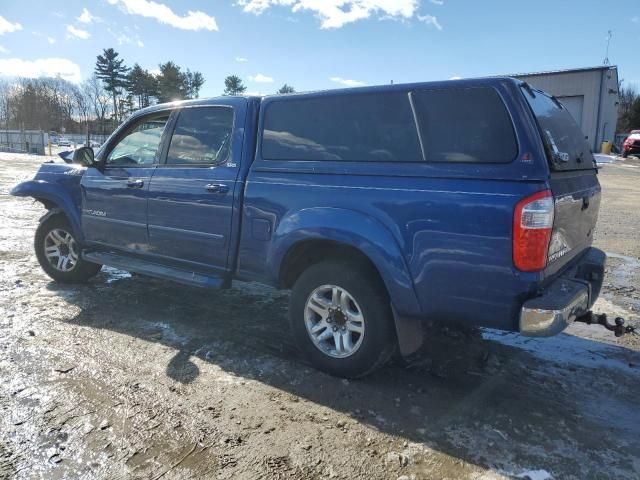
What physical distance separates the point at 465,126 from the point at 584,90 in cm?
3679

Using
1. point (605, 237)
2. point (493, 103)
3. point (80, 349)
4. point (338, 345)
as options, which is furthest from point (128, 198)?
point (605, 237)

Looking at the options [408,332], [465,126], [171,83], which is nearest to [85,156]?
[408,332]

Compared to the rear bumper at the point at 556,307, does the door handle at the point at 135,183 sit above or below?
above

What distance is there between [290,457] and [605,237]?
8163 millimetres

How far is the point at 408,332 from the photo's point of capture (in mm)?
3328

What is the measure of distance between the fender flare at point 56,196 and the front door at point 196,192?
1.28m

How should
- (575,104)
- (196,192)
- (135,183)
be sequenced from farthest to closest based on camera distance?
(575,104) < (135,183) < (196,192)

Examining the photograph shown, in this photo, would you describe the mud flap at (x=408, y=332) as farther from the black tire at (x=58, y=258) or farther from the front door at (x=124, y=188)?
the black tire at (x=58, y=258)

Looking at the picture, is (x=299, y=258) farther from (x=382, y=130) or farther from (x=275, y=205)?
(x=382, y=130)

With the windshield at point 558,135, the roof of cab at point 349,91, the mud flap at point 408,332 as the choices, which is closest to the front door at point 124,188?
the roof of cab at point 349,91

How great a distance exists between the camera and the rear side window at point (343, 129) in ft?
10.7

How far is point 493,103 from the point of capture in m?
2.92

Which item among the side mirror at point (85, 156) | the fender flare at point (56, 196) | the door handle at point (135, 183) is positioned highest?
the side mirror at point (85, 156)

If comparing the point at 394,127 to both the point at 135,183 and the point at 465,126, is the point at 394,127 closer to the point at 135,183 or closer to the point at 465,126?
the point at 465,126
